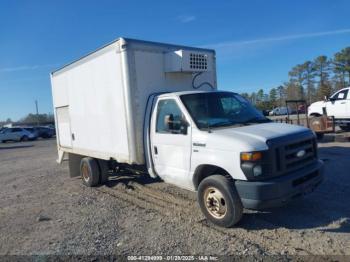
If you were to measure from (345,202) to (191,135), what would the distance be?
10.2 ft

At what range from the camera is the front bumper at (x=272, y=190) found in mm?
4594

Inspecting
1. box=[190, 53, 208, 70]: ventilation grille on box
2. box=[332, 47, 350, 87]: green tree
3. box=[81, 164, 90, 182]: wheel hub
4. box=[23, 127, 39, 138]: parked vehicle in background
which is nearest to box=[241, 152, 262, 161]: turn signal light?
box=[190, 53, 208, 70]: ventilation grille on box

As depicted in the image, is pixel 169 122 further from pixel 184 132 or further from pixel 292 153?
pixel 292 153

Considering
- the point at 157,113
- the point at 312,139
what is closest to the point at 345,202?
the point at 312,139

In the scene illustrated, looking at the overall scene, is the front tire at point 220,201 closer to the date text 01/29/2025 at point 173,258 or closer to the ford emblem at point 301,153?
the date text 01/29/2025 at point 173,258

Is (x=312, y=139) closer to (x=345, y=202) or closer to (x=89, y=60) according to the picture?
(x=345, y=202)

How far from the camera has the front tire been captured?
192 inches

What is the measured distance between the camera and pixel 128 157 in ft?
22.0

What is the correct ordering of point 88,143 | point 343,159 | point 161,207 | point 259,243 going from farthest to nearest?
1. point 343,159
2. point 88,143
3. point 161,207
4. point 259,243

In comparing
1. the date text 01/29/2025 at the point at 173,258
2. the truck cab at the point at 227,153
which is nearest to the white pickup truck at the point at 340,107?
the truck cab at the point at 227,153

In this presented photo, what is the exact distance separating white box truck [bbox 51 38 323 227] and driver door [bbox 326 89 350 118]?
37.0 ft

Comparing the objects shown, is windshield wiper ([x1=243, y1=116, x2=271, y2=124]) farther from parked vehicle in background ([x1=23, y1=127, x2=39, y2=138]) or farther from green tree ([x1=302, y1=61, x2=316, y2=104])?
green tree ([x1=302, y1=61, x2=316, y2=104])

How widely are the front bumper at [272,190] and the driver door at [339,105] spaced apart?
43.2 feet

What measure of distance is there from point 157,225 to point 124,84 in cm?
278
